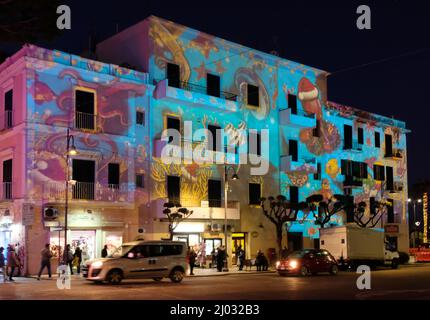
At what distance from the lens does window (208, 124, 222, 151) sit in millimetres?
40641

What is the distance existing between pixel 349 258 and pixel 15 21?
998 inches

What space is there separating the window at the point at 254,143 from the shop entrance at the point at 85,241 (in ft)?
46.2

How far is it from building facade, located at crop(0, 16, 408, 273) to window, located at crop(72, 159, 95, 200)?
59mm

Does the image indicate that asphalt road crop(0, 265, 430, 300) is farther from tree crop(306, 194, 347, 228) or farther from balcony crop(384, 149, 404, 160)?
balcony crop(384, 149, 404, 160)

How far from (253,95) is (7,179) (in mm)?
18727

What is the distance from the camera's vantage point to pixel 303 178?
47.1 metres

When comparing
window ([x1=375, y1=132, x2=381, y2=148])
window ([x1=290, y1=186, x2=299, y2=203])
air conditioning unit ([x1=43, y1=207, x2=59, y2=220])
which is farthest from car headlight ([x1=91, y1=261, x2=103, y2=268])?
window ([x1=375, y1=132, x2=381, y2=148])

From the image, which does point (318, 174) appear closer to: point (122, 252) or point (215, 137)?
point (215, 137)

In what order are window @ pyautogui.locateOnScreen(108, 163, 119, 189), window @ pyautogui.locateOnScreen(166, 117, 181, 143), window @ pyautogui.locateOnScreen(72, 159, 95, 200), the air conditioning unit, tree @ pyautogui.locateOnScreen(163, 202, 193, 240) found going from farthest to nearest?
window @ pyautogui.locateOnScreen(166, 117, 181, 143), tree @ pyautogui.locateOnScreen(163, 202, 193, 240), window @ pyautogui.locateOnScreen(108, 163, 119, 189), window @ pyautogui.locateOnScreen(72, 159, 95, 200), the air conditioning unit

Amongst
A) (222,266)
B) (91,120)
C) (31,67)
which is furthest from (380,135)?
(31,67)

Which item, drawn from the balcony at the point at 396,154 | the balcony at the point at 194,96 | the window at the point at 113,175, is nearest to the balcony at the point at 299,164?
the balcony at the point at 194,96

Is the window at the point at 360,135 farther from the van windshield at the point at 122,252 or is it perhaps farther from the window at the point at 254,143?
the van windshield at the point at 122,252

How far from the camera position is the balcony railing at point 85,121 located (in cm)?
3384
